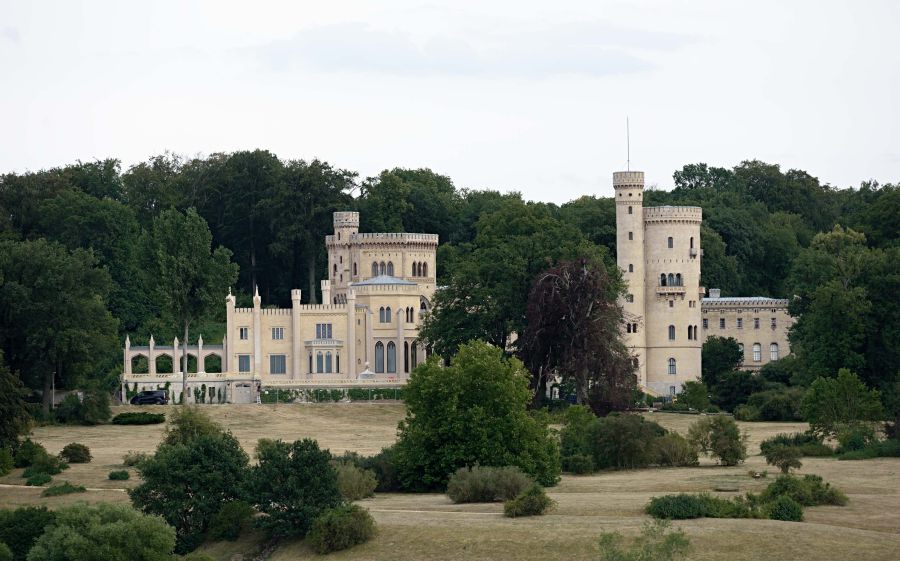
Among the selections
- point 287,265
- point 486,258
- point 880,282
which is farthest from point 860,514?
point 287,265

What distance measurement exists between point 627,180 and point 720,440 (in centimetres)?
3732

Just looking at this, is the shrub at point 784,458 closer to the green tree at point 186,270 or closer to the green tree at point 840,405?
the green tree at point 840,405

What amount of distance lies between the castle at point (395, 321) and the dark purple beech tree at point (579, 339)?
12555mm

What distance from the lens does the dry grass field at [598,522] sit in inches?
2152

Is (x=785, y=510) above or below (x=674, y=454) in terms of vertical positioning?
below

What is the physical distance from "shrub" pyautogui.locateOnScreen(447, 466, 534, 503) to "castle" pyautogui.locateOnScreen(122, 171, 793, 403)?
130 ft

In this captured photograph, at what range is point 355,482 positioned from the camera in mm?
66438

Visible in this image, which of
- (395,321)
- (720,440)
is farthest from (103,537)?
(395,321)

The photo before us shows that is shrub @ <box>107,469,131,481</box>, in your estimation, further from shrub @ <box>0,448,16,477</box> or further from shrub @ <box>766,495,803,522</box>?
shrub @ <box>766,495,803,522</box>

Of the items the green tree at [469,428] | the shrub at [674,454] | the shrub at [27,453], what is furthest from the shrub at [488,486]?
the shrub at [27,453]

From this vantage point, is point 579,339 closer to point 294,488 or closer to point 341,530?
point 294,488

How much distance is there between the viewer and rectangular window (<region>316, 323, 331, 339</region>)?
108 m

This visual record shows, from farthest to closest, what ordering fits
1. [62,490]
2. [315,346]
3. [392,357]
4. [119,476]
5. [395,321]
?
[395,321], [392,357], [315,346], [119,476], [62,490]

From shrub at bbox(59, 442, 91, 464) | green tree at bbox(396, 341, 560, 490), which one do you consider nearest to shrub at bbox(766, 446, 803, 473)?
green tree at bbox(396, 341, 560, 490)
